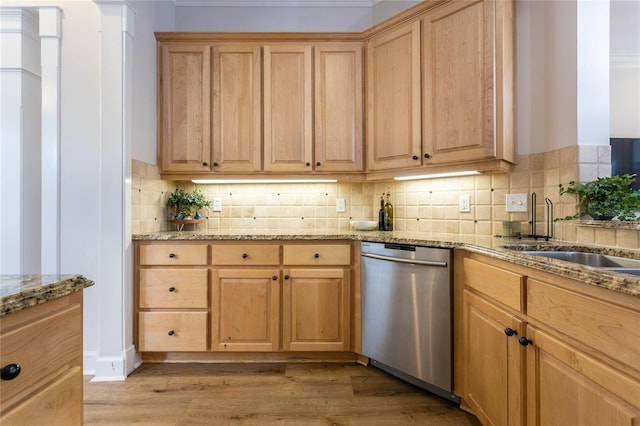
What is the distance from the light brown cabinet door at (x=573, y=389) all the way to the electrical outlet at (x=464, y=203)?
118 cm

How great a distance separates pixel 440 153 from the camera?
2049 mm

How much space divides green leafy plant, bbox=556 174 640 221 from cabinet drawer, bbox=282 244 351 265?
1.30 meters

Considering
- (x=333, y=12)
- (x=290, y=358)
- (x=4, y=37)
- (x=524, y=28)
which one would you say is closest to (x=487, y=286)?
(x=290, y=358)

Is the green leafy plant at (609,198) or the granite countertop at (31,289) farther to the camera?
the green leafy plant at (609,198)

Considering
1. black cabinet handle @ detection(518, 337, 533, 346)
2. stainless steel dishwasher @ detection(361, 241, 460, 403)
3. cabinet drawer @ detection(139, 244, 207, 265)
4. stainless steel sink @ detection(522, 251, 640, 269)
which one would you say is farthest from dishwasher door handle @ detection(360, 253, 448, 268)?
cabinet drawer @ detection(139, 244, 207, 265)

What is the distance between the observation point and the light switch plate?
1.93 metres

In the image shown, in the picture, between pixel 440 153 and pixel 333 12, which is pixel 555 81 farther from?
pixel 333 12

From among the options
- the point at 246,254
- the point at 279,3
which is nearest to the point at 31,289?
the point at 246,254

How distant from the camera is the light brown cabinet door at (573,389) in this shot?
30.8 inches

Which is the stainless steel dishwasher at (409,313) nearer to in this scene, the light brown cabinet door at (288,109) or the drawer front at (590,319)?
the drawer front at (590,319)

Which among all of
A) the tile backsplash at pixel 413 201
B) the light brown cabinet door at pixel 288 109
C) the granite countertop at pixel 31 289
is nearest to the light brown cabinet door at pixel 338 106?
the light brown cabinet door at pixel 288 109

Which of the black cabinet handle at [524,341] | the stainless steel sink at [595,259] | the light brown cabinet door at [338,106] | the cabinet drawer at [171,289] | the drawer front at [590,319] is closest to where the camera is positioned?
the drawer front at [590,319]

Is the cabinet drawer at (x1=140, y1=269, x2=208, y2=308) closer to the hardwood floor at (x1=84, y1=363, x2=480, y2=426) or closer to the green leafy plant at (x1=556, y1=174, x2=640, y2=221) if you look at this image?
the hardwood floor at (x1=84, y1=363, x2=480, y2=426)

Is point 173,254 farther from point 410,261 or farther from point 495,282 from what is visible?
point 495,282
